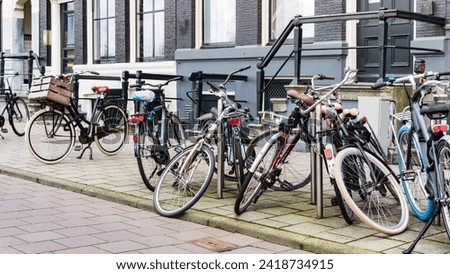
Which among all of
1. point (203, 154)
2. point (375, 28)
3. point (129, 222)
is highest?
point (375, 28)

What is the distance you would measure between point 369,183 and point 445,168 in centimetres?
65

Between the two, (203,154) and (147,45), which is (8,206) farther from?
(147,45)

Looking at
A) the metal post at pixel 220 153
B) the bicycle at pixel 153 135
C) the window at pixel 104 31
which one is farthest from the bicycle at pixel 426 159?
the window at pixel 104 31

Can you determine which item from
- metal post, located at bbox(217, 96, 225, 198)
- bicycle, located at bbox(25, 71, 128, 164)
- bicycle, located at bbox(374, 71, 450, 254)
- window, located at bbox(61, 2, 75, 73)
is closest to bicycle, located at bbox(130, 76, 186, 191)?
metal post, located at bbox(217, 96, 225, 198)

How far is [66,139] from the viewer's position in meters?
9.40

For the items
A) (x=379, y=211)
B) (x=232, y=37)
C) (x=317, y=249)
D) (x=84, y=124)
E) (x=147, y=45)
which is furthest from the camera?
(x=147, y=45)

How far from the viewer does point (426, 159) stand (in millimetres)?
4875

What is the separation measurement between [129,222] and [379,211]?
6.95ft

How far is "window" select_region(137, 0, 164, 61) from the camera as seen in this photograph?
15000mm

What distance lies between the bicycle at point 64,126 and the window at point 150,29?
5.41m

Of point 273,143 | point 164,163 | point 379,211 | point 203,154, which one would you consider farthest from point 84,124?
point 379,211

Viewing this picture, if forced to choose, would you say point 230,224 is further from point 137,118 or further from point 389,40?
point 389,40

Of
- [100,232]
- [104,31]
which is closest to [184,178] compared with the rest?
[100,232]

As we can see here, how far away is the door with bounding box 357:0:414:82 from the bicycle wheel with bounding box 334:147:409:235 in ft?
15.9
